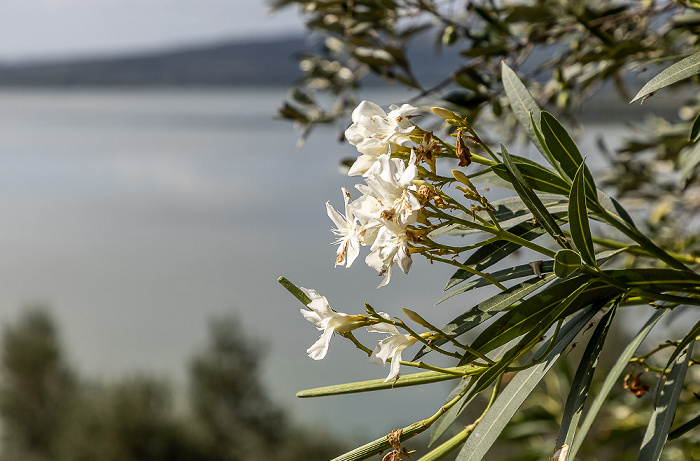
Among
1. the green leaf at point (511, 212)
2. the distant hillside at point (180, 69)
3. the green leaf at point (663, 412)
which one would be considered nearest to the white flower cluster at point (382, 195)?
the green leaf at point (511, 212)

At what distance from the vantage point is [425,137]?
47cm

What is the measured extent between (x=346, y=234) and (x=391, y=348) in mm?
104

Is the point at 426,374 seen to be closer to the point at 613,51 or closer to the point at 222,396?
the point at 613,51

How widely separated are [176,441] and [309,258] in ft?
12.1

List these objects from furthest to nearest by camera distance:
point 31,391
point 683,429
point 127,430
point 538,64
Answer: point 31,391 < point 127,430 < point 538,64 < point 683,429

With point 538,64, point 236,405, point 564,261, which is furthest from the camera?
point 236,405

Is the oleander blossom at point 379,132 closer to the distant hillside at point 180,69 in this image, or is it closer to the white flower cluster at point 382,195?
the white flower cluster at point 382,195

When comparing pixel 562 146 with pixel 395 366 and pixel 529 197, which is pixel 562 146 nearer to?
pixel 529 197

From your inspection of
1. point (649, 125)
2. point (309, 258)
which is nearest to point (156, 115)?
point (309, 258)

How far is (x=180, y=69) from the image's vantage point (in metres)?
12.0

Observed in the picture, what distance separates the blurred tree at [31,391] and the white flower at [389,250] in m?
6.83

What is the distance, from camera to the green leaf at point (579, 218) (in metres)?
0.45

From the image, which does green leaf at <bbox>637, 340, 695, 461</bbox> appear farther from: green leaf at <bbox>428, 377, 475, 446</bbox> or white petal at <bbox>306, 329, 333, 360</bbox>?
white petal at <bbox>306, 329, 333, 360</bbox>

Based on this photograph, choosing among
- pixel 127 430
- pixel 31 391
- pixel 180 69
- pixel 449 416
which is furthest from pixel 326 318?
pixel 180 69
